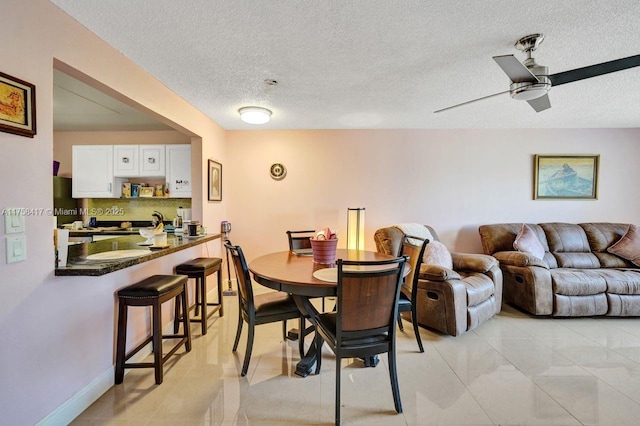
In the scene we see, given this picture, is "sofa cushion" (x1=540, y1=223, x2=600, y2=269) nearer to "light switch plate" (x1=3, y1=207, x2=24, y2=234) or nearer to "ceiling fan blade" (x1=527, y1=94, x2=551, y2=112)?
"ceiling fan blade" (x1=527, y1=94, x2=551, y2=112)

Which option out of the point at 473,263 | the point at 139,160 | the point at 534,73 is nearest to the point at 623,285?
the point at 473,263

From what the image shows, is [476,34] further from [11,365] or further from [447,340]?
[11,365]

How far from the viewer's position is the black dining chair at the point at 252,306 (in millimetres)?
2037

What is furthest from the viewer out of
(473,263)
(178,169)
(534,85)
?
(178,169)

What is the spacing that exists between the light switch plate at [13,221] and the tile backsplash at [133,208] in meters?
2.95

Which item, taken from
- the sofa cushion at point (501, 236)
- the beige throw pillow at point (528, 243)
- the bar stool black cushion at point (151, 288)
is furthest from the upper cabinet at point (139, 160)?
the beige throw pillow at point (528, 243)

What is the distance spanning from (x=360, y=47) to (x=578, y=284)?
Result: 3257 millimetres

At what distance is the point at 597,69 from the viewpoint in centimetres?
169

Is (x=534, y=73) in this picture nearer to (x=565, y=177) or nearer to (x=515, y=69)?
(x=515, y=69)

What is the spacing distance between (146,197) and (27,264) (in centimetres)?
289

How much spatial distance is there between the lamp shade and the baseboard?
8.34 ft

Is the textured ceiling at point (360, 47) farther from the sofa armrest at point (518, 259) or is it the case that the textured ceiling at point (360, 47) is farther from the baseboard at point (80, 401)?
the baseboard at point (80, 401)

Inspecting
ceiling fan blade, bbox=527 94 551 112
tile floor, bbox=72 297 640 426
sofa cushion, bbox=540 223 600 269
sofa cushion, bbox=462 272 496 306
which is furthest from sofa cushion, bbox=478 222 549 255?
ceiling fan blade, bbox=527 94 551 112

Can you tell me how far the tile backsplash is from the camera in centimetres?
428
